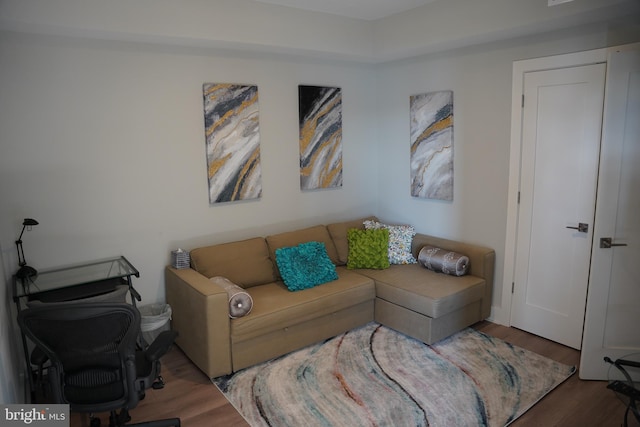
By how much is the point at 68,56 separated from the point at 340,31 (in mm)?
2187

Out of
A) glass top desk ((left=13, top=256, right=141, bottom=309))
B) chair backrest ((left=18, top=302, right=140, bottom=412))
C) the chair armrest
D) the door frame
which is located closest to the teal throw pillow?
glass top desk ((left=13, top=256, right=141, bottom=309))

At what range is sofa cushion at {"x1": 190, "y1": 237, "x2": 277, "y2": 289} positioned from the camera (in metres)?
3.54

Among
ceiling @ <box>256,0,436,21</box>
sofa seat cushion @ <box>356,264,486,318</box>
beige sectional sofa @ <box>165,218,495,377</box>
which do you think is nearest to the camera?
beige sectional sofa @ <box>165,218,495,377</box>

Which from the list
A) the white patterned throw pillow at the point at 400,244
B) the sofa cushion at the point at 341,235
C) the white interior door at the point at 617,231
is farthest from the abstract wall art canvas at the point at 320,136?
the white interior door at the point at 617,231

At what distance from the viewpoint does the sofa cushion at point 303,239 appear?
390 centimetres

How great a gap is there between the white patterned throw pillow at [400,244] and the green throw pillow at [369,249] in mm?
115

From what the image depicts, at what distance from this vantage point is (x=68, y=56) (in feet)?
10.0

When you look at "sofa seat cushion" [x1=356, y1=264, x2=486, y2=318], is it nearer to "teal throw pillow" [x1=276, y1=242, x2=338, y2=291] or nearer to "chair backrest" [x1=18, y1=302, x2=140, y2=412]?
"teal throw pillow" [x1=276, y1=242, x2=338, y2=291]

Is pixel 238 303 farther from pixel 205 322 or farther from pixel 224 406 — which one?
pixel 224 406

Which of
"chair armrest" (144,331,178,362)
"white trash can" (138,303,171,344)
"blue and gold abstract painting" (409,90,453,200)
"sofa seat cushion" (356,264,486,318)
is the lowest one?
"white trash can" (138,303,171,344)

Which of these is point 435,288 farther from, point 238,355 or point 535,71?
point 535,71

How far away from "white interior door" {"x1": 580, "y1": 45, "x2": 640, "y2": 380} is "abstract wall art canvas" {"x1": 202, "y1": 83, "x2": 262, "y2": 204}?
8.66 ft

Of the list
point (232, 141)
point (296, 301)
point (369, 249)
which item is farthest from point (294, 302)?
point (232, 141)

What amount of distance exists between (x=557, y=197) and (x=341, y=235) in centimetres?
188
